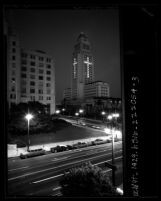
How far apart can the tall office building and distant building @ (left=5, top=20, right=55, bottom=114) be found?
3018 inches

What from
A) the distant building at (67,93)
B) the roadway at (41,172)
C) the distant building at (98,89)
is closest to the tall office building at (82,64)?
the distant building at (67,93)

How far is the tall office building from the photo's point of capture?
130500mm

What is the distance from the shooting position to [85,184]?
518 centimetres

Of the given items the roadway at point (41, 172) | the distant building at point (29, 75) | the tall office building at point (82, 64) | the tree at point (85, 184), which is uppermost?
the tall office building at point (82, 64)

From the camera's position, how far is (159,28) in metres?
2.26

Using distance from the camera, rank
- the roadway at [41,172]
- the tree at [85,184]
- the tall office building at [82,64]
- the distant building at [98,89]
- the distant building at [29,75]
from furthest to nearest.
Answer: the tall office building at [82,64], the distant building at [98,89], the distant building at [29,75], the roadway at [41,172], the tree at [85,184]

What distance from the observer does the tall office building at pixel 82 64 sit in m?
130

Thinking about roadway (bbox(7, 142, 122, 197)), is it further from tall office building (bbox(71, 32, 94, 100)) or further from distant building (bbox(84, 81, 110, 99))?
tall office building (bbox(71, 32, 94, 100))

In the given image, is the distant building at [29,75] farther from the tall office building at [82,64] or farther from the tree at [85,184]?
the tall office building at [82,64]

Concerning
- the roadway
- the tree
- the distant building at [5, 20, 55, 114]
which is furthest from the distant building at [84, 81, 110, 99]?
the tree

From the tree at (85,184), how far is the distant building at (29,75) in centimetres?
3574

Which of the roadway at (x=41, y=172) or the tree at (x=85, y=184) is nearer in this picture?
the tree at (x=85, y=184)

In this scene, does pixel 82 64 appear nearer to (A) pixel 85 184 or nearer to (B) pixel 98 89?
(B) pixel 98 89

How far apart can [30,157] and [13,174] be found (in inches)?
198
